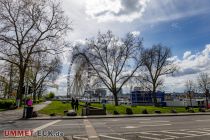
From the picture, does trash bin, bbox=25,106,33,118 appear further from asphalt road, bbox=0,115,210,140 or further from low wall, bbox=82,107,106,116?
low wall, bbox=82,107,106,116

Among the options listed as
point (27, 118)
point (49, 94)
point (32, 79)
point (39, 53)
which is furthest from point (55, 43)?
point (49, 94)

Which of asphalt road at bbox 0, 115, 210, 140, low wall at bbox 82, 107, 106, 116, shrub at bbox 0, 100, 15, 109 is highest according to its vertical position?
shrub at bbox 0, 100, 15, 109

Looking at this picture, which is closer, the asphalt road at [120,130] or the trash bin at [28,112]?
the asphalt road at [120,130]

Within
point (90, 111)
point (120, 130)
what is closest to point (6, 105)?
point (90, 111)

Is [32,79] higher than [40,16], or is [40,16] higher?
[40,16]

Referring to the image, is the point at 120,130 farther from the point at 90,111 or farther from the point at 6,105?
the point at 6,105

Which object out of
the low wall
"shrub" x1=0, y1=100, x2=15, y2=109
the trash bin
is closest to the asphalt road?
the trash bin

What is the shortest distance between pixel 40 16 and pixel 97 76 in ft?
64.3

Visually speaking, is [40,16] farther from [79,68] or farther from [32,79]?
[32,79]

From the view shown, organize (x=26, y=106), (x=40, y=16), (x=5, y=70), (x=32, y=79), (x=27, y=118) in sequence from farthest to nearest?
1. (x=32, y=79)
2. (x=5, y=70)
3. (x=40, y=16)
4. (x=26, y=106)
5. (x=27, y=118)

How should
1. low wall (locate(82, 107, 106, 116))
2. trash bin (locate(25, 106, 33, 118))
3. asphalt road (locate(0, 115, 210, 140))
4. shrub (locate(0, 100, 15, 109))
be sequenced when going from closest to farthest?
asphalt road (locate(0, 115, 210, 140)) < trash bin (locate(25, 106, 33, 118)) < low wall (locate(82, 107, 106, 116)) < shrub (locate(0, 100, 15, 109))

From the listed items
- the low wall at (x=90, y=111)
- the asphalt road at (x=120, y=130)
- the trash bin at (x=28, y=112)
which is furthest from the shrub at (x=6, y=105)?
the asphalt road at (x=120, y=130)

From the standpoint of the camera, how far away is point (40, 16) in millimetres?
40375

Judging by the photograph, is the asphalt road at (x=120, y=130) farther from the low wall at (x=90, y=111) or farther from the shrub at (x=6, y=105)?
the shrub at (x=6, y=105)
